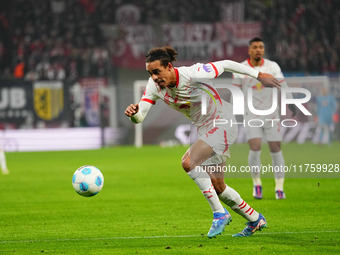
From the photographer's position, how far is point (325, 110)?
24.7m

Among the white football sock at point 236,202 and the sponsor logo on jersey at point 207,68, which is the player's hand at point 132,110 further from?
the white football sock at point 236,202

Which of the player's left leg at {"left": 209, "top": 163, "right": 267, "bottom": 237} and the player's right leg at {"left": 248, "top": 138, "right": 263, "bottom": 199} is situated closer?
the player's left leg at {"left": 209, "top": 163, "right": 267, "bottom": 237}

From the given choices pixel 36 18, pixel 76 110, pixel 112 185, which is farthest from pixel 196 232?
pixel 36 18

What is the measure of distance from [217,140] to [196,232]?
1.09 m

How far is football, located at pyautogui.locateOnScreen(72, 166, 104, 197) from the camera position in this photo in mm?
7789

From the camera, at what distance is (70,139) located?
24938 millimetres

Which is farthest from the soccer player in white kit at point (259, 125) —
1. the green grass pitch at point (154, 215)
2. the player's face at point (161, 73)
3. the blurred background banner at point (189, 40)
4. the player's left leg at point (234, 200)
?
the blurred background banner at point (189, 40)

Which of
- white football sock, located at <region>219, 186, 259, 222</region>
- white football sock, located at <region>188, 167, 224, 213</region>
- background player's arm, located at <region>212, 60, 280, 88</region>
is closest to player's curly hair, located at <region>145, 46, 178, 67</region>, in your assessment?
background player's arm, located at <region>212, 60, 280, 88</region>

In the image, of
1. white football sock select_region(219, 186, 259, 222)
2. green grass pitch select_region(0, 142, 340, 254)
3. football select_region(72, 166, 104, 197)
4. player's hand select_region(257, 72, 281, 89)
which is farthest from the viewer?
football select_region(72, 166, 104, 197)

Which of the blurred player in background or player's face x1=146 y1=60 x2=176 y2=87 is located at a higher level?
player's face x1=146 y1=60 x2=176 y2=87

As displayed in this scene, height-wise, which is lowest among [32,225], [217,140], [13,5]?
[32,225]

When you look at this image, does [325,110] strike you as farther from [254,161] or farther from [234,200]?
[234,200]

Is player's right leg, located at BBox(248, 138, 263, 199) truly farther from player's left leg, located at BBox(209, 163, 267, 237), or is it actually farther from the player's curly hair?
the player's curly hair

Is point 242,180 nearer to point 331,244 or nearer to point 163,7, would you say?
point 331,244
